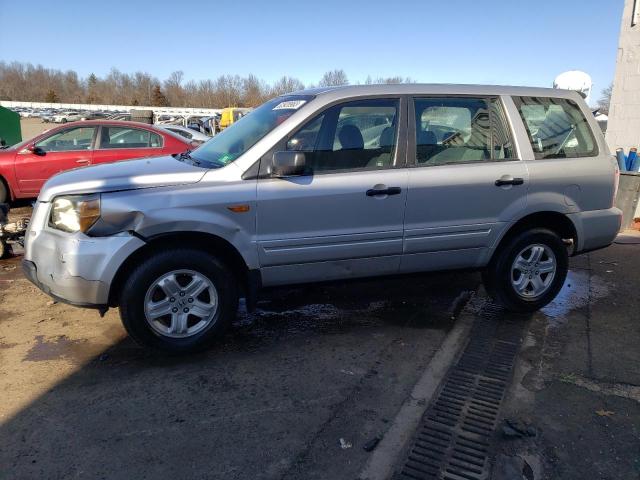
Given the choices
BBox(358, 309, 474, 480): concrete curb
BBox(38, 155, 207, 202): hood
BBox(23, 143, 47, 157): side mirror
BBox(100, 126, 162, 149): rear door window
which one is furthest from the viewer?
BBox(100, 126, 162, 149): rear door window

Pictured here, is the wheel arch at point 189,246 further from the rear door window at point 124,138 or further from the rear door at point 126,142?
the rear door window at point 124,138

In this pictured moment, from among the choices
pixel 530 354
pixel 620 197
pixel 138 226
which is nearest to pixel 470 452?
pixel 530 354

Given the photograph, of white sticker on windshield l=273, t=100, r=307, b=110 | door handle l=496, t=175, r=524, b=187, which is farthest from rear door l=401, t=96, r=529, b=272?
white sticker on windshield l=273, t=100, r=307, b=110

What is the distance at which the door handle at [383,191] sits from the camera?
12.4 ft

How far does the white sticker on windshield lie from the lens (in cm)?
388

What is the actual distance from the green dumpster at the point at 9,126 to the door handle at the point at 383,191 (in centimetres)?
1336

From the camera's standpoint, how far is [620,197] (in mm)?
8297

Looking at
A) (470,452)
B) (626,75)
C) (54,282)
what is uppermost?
(626,75)

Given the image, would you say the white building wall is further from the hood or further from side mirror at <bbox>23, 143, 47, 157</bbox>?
side mirror at <bbox>23, 143, 47, 157</bbox>

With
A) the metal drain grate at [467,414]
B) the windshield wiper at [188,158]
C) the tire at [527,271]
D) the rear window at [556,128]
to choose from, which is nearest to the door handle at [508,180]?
the rear window at [556,128]

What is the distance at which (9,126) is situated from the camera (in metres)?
14.2

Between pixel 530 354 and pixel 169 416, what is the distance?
261cm

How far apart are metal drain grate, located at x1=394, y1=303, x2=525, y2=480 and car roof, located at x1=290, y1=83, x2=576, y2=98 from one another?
79.3 inches

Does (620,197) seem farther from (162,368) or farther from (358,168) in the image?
(162,368)
